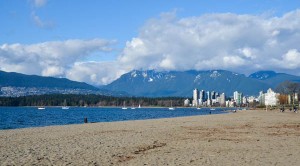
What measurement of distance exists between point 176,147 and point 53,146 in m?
6.81

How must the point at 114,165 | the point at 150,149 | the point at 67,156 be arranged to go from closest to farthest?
the point at 114,165 < the point at 67,156 < the point at 150,149

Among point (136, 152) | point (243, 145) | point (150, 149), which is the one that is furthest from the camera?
point (243, 145)

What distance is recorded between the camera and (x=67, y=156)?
1820 cm

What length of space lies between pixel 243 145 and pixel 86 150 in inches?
339

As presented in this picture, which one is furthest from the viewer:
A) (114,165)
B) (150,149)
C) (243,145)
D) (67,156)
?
(243,145)

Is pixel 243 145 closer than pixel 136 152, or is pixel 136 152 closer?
pixel 136 152

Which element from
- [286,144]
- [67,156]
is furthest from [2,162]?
[286,144]

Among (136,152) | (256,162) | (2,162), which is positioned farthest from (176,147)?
(2,162)

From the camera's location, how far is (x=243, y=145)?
2236 cm

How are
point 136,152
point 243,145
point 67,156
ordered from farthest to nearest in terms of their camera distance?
point 243,145 < point 136,152 < point 67,156

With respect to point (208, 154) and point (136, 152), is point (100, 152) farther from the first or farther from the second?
point (208, 154)

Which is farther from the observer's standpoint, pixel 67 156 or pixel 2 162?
pixel 67 156

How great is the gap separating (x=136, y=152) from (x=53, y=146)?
543 cm

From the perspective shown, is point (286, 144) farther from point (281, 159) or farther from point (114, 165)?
point (114, 165)
